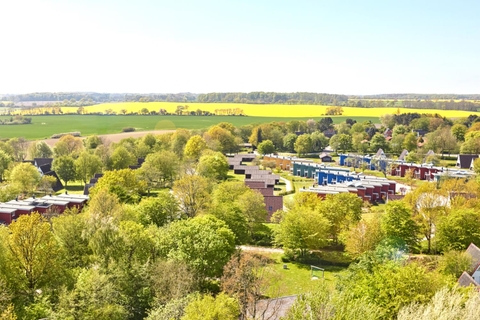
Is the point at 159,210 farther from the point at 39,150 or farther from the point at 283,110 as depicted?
the point at 283,110

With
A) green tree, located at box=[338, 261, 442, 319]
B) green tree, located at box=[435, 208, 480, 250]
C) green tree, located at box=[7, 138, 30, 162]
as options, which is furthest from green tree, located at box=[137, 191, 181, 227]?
green tree, located at box=[7, 138, 30, 162]

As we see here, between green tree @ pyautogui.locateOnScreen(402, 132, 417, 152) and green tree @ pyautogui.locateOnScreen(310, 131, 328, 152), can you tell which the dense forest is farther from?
green tree @ pyautogui.locateOnScreen(402, 132, 417, 152)

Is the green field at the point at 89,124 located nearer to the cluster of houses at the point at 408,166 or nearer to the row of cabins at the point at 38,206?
the cluster of houses at the point at 408,166

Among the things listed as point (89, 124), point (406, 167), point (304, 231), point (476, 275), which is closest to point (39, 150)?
point (89, 124)

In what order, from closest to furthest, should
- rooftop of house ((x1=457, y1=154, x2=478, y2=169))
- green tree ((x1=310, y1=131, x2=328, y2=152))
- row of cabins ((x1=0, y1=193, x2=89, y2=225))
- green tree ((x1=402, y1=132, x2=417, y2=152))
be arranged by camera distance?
row of cabins ((x1=0, y1=193, x2=89, y2=225)) → rooftop of house ((x1=457, y1=154, x2=478, y2=169)) → green tree ((x1=402, y1=132, x2=417, y2=152)) → green tree ((x1=310, y1=131, x2=328, y2=152))

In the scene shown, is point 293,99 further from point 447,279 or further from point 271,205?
point 447,279

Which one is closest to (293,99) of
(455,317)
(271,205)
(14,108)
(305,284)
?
(14,108)
